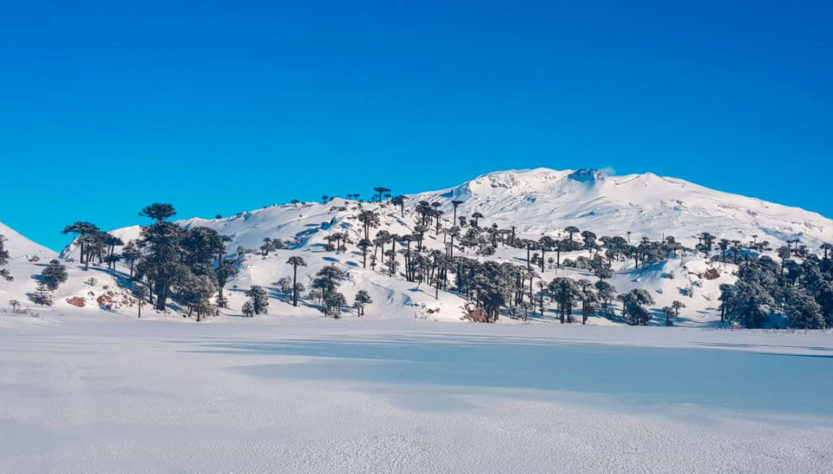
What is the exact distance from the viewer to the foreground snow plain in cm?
964

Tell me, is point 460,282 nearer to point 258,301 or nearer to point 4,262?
point 258,301

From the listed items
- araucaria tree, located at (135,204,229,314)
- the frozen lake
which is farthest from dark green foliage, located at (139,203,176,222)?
the frozen lake

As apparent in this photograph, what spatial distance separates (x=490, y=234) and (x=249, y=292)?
88.6m

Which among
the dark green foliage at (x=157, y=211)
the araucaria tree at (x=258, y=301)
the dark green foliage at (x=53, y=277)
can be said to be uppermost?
the dark green foliage at (x=157, y=211)

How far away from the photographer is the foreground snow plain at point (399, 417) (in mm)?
9641

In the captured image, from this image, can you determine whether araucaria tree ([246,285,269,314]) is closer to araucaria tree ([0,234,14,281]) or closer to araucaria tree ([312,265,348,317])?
araucaria tree ([312,265,348,317])

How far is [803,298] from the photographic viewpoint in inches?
3351

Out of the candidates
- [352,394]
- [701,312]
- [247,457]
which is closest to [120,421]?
[247,457]

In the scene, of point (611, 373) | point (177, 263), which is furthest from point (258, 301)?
point (611, 373)

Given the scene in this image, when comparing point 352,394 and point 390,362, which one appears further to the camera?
point 390,362

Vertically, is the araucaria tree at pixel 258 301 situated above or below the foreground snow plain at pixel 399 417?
above

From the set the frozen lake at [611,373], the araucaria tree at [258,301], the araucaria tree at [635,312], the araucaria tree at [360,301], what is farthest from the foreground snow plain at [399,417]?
the araucaria tree at [635,312]

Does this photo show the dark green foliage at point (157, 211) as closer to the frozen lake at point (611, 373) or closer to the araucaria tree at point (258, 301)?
the araucaria tree at point (258, 301)

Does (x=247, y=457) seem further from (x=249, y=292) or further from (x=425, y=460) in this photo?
(x=249, y=292)
